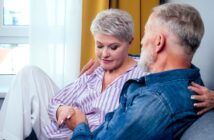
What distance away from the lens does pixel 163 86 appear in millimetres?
1080

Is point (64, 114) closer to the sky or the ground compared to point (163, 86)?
closer to the ground

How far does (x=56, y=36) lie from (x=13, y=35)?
537 millimetres

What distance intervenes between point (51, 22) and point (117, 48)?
82 centimetres

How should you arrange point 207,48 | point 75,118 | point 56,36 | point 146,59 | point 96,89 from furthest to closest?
1. point 56,36
2. point 96,89
3. point 207,48
4. point 75,118
5. point 146,59

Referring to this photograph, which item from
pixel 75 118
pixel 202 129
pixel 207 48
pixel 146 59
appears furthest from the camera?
pixel 207 48

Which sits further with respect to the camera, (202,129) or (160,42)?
(160,42)

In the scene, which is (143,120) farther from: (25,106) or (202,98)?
(25,106)

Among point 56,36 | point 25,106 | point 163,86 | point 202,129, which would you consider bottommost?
point 25,106

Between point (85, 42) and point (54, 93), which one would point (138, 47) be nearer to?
point (85, 42)

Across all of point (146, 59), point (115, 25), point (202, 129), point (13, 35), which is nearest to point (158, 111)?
point (202, 129)

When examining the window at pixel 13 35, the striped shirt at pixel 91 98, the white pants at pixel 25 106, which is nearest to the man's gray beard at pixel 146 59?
the striped shirt at pixel 91 98

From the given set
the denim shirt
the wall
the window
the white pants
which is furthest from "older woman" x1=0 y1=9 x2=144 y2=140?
the window

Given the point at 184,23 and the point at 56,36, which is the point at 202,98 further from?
the point at 56,36

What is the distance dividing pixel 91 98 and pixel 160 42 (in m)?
0.66
